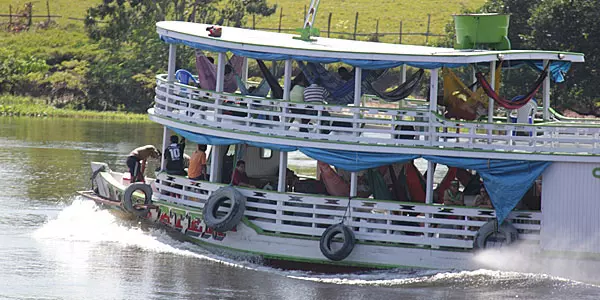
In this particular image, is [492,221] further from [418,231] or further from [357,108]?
[357,108]

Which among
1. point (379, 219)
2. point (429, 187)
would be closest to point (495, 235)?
point (429, 187)

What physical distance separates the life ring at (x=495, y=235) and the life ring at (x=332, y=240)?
2.03 metres

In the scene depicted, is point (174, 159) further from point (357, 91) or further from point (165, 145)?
point (357, 91)

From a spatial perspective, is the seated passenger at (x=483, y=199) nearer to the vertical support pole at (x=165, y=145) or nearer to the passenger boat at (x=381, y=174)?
the passenger boat at (x=381, y=174)

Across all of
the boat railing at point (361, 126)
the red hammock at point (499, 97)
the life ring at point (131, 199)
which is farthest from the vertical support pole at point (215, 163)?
the red hammock at point (499, 97)

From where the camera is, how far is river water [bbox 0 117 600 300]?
55.5 feet

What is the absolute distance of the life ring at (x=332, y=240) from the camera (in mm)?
17844

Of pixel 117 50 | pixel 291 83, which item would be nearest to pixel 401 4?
pixel 117 50

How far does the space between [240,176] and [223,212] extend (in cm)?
82

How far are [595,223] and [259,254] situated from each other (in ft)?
18.3

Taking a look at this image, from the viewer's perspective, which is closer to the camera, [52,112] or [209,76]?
[209,76]

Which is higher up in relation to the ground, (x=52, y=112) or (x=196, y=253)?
(x=52, y=112)

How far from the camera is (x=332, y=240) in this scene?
18062mm

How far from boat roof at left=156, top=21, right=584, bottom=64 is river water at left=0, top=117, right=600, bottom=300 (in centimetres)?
347
